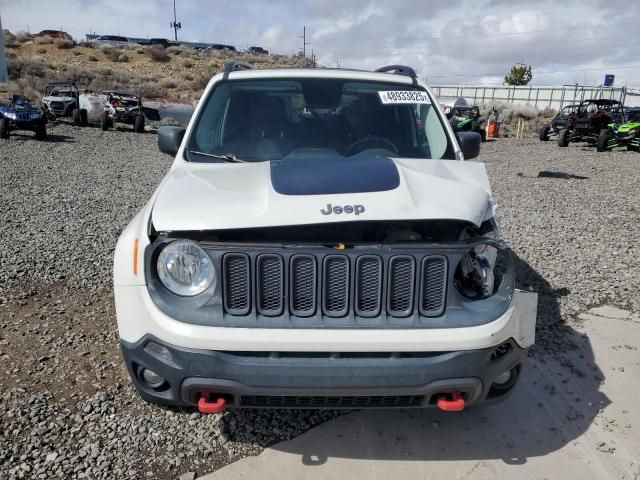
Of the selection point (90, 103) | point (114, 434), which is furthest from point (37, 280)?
point (90, 103)

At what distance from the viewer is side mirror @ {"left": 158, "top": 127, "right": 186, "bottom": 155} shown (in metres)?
3.59

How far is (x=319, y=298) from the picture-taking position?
7.27 feet

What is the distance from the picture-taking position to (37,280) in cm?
479

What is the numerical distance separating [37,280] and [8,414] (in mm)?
2164

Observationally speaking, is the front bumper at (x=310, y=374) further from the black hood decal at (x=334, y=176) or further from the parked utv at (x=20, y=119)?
the parked utv at (x=20, y=119)

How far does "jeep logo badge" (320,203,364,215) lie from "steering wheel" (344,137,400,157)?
136 cm

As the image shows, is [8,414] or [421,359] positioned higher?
[421,359]

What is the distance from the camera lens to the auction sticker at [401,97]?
12.2 feet

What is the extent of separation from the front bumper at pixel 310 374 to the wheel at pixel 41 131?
1645 cm

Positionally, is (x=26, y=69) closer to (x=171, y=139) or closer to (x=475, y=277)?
(x=171, y=139)

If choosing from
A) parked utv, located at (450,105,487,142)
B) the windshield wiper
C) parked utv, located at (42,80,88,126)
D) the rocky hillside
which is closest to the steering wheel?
the windshield wiper

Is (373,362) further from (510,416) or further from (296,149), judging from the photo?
(296,149)

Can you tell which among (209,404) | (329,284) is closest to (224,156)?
(329,284)

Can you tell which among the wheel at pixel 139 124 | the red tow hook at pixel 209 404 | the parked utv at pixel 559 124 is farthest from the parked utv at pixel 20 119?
the parked utv at pixel 559 124
